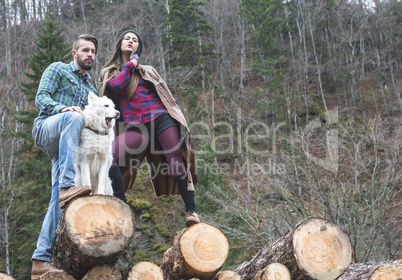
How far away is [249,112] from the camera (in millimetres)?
19391

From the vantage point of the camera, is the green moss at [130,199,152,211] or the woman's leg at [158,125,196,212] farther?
the green moss at [130,199,152,211]

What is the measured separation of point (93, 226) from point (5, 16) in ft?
96.7

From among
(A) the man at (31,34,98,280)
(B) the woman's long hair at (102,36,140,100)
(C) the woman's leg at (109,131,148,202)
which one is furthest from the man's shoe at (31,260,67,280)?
(B) the woman's long hair at (102,36,140,100)

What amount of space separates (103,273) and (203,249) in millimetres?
762

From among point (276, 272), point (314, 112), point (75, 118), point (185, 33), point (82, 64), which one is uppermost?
point (185, 33)

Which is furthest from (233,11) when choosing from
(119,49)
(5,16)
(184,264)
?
(184,264)

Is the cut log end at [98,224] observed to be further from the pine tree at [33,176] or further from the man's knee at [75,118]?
the pine tree at [33,176]

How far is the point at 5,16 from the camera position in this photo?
26.6 metres

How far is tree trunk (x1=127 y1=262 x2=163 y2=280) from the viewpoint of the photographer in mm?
2652

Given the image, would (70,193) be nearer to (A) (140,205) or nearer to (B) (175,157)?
(B) (175,157)

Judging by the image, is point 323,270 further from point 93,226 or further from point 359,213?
point 359,213

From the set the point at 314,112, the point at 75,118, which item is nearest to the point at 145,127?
the point at 75,118

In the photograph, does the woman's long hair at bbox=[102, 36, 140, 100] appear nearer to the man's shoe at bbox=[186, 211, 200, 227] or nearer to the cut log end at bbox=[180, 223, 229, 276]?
the man's shoe at bbox=[186, 211, 200, 227]

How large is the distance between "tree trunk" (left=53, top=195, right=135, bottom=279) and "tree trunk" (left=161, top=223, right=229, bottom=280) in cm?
50
